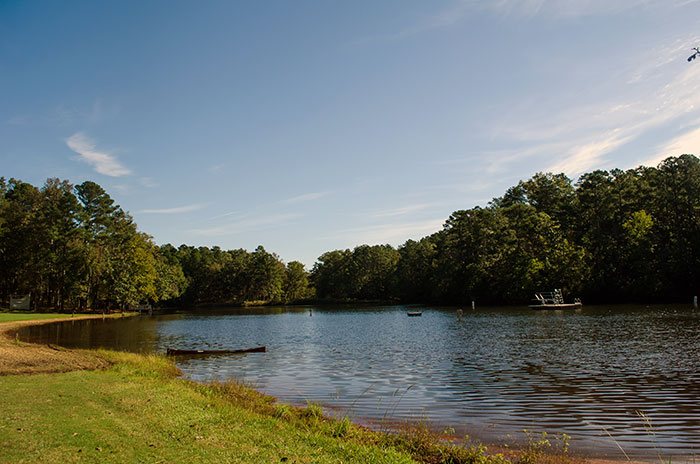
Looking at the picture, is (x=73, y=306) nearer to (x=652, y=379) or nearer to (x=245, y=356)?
(x=245, y=356)

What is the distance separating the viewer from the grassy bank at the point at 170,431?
692 centimetres

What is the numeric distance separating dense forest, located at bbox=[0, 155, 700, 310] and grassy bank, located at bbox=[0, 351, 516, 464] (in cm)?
6847

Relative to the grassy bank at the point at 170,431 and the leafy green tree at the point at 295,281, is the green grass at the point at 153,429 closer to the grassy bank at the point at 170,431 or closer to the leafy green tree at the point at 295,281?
the grassy bank at the point at 170,431

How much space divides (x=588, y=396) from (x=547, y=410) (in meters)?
2.47

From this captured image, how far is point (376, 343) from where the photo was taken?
34.5 m

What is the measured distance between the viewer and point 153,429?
27.3ft

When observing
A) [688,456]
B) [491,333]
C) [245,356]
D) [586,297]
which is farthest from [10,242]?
[586,297]

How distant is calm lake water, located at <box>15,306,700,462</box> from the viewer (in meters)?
11.6

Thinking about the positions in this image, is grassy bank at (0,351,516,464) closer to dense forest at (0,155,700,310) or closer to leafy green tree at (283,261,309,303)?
dense forest at (0,155,700,310)

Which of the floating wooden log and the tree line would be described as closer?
the floating wooden log

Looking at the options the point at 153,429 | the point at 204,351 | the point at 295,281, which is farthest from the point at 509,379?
the point at 295,281

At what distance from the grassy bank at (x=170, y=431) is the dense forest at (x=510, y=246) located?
225 feet

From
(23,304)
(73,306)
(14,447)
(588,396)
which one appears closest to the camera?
(14,447)

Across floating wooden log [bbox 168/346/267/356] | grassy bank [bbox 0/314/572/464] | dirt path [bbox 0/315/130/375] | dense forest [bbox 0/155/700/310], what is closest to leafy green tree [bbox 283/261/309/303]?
dense forest [bbox 0/155/700/310]
